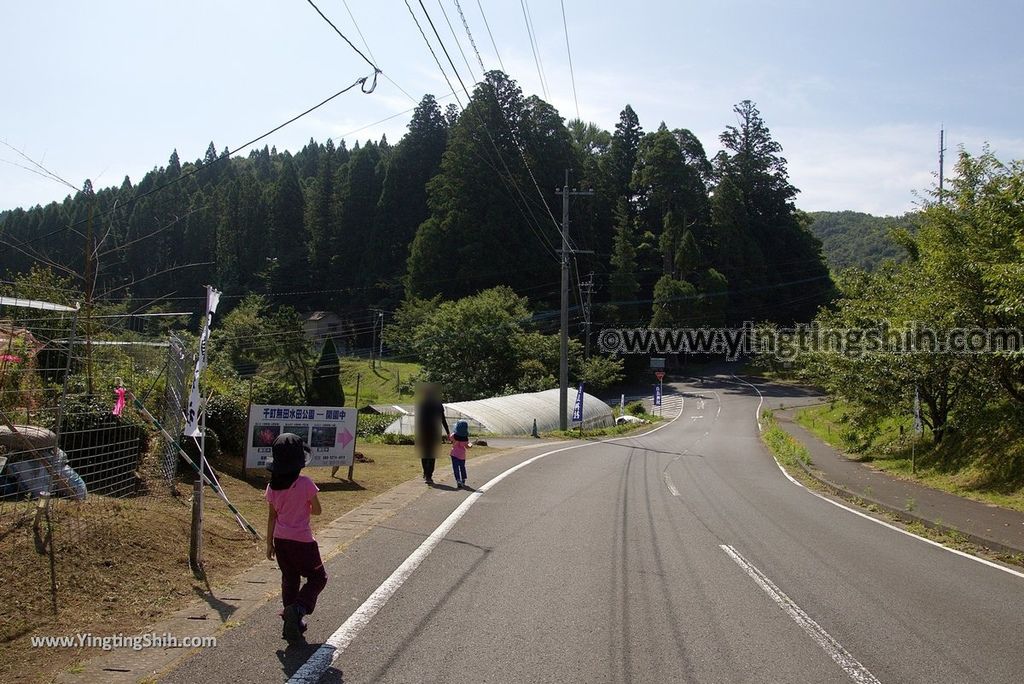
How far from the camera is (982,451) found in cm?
1623

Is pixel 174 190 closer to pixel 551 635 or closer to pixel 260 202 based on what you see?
pixel 260 202

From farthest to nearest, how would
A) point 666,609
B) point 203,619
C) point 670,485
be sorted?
point 670,485 < point 666,609 < point 203,619

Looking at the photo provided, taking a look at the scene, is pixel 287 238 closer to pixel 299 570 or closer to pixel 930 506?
pixel 930 506

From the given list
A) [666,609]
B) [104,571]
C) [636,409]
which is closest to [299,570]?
[104,571]

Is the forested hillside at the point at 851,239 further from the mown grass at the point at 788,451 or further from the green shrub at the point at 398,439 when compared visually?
the green shrub at the point at 398,439

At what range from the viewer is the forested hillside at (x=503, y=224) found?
70.9 metres

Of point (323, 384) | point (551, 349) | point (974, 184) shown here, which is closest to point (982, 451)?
point (974, 184)

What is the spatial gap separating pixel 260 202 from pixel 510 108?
35979 mm

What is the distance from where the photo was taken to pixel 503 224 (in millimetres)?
71000

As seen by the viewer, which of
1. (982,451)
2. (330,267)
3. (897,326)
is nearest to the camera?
(982,451)

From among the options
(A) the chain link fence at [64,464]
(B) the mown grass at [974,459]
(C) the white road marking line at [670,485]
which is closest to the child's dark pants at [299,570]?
(A) the chain link fence at [64,464]

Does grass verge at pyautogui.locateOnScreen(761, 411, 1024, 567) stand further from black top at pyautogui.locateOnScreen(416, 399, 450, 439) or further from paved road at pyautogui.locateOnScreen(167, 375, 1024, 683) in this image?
black top at pyautogui.locateOnScreen(416, 399, 450, 439)

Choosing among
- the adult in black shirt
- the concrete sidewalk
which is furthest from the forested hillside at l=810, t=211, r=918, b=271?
the adult in black shirt
